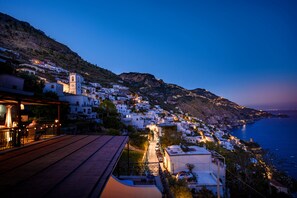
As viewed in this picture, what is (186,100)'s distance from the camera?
4400 inches

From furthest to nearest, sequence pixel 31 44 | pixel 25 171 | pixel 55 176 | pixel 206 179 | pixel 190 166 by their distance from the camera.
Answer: pixel 31 44, pixel 190 166, pixel 206 179, pixel 25 171, pixel 55 176

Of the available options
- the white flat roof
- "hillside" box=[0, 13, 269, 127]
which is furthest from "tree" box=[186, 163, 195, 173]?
"hillside" box=[0, 13, 269, 127]

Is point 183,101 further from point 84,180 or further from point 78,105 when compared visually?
point 84,180

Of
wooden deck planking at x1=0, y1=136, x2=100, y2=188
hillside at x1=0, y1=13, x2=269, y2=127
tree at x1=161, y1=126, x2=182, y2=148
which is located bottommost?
tree at x1=161, y1=126, x2=182, y2=148

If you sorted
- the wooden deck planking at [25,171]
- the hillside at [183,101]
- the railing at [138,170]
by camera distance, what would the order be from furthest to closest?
the hillside at [183,101] → the railing at [138,170] → the wooden deck planking at [25,171]

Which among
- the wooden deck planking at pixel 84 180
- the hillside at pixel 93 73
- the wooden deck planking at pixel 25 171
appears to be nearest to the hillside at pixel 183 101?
the hillside at pixel 93 73

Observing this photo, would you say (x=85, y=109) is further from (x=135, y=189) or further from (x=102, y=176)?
(x=102, y=176)

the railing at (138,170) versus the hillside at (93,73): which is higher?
the hillside at (93,73)

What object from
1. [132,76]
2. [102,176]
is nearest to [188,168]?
[102,176]

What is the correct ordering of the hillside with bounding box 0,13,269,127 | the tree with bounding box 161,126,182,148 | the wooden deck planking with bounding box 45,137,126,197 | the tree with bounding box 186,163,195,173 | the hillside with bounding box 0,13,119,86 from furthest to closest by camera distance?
1. the hillside with bounding box 0,13,269,127
2. the hillside with bounding box 0,13,119,86
3. the tree with bounding box 161,126,182,148
4. the tree with bounding box 186,163,195,173
5. the wooden deck planking with bounding box 45,137,126,197

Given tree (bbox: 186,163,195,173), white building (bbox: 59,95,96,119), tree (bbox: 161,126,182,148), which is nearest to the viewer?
tree (bbox: 186,163,195,173)

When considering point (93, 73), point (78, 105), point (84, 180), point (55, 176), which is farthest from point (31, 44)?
point (84, 180)

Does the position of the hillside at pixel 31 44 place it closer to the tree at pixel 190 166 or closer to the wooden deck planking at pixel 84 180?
the tree at pixel 190 166

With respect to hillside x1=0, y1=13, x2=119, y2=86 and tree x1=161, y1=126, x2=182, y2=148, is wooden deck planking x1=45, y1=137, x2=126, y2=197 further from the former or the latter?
hillside x1=0, y1=13, x2=119, y2=86
